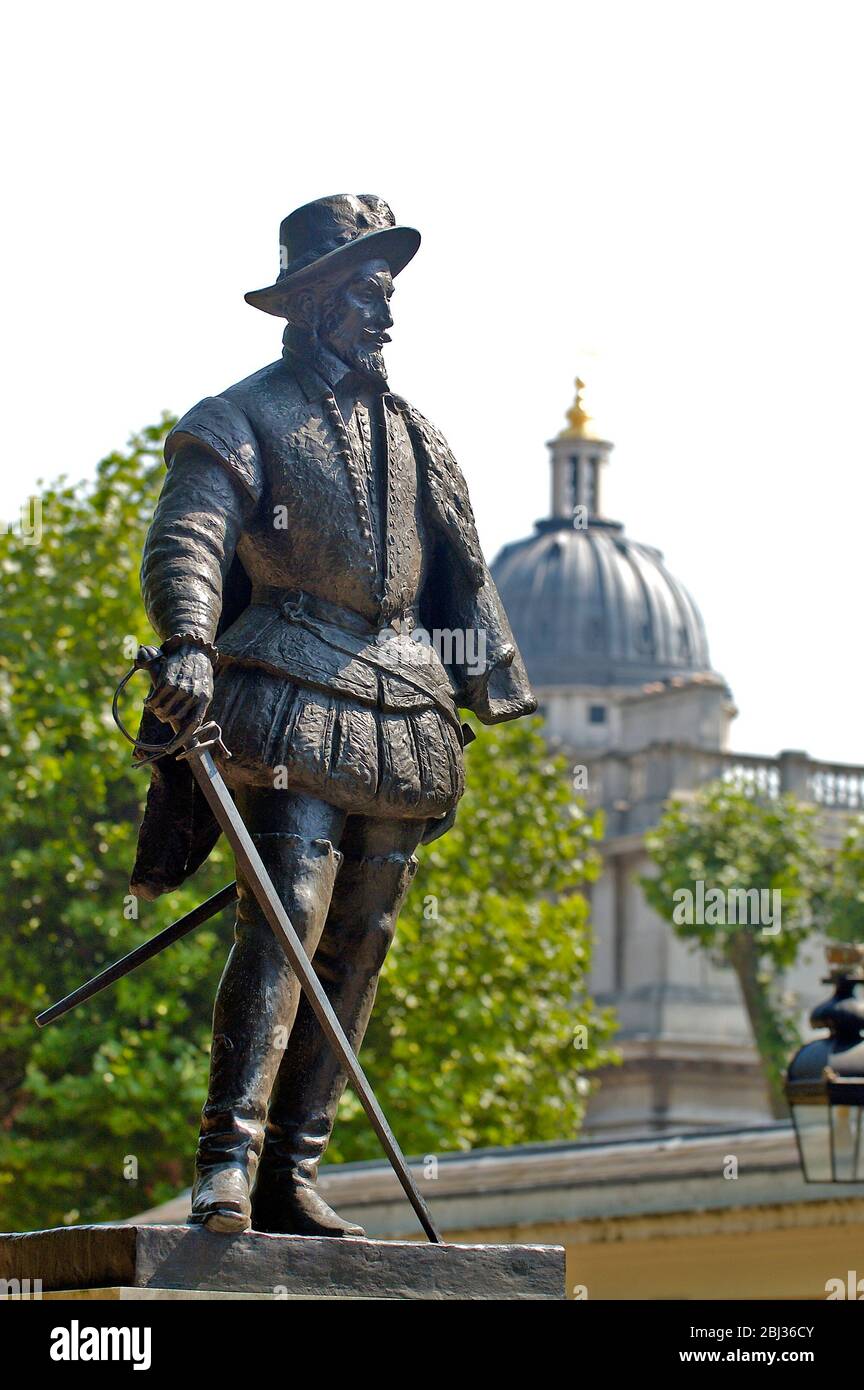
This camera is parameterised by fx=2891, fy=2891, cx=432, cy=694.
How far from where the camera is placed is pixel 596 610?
110 m

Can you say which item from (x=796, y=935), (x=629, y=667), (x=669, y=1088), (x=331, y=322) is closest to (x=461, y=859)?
(x=796, y=935)

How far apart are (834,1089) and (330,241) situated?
623 cm

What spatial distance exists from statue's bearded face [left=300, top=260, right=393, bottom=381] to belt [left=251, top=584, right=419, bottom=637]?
78 cm

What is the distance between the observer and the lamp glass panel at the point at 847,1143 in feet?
45.0

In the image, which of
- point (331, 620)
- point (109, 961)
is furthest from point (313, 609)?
point (109, 961)

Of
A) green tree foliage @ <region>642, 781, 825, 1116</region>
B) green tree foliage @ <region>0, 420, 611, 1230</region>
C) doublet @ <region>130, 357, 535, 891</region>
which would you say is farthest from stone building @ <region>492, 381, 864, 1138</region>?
doublet @ <region>130, 357, 535, 891</region>

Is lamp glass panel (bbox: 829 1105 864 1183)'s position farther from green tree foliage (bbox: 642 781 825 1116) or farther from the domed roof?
the domed roof

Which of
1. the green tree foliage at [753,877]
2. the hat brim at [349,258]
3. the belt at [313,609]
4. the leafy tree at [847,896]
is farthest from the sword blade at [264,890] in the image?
the green tree foliage at [753,877]

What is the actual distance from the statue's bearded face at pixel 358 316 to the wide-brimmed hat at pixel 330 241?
63mm

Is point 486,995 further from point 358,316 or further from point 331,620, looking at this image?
point 331,620

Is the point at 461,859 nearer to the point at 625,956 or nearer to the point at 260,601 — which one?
the point at 260,601

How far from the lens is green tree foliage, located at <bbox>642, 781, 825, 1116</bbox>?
48.1 metres

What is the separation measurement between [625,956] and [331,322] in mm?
59228

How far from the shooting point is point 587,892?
67938mm
